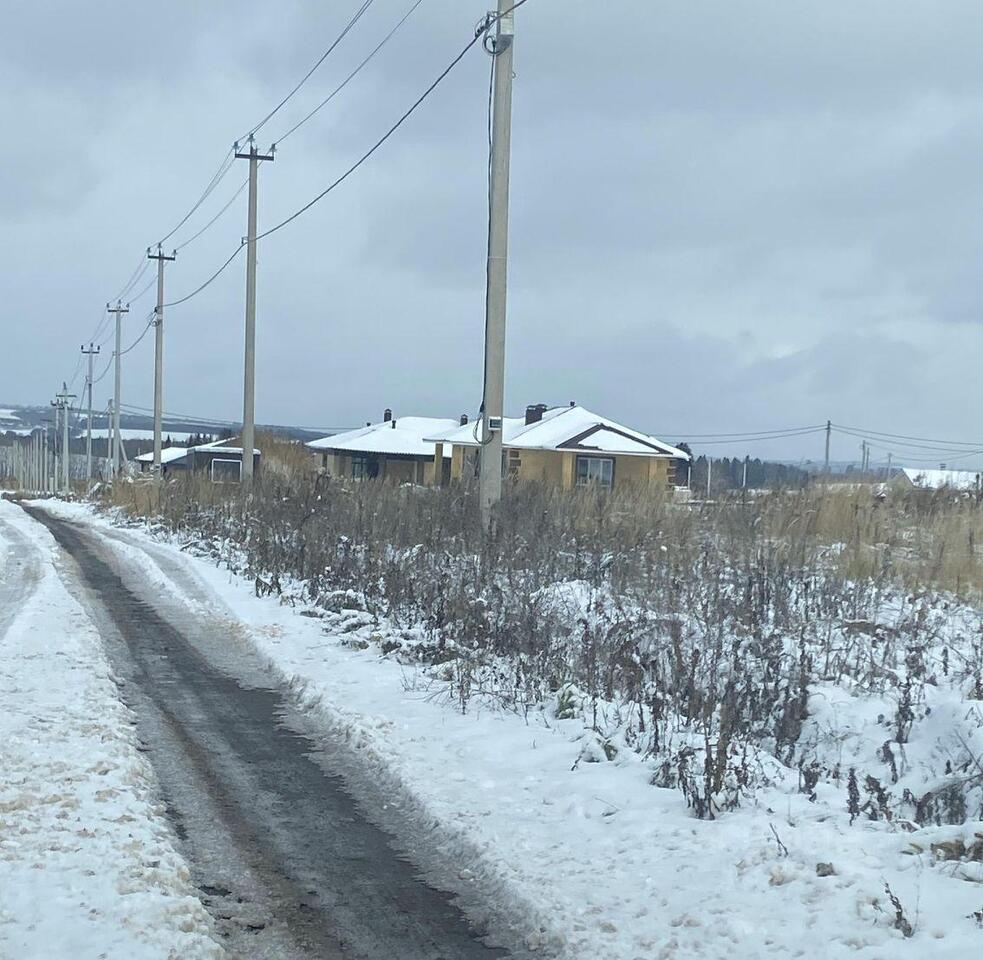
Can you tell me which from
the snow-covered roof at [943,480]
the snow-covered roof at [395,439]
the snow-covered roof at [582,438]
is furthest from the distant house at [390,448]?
the snow-covered roof at [943,480]

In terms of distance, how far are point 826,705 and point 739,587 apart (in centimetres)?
274

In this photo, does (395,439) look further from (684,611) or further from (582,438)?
(684,611)

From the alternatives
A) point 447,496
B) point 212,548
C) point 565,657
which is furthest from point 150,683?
point 212,548

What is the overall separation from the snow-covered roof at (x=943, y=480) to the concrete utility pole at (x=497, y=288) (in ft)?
16.7

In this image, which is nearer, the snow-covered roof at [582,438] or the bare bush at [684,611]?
the bare bush at [684,611]

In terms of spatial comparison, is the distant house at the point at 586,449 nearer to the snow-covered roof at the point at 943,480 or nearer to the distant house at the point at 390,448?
the distant house at the point at 390,448

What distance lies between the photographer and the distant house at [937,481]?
13727 millimetres

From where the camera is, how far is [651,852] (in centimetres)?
554

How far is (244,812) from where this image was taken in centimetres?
627

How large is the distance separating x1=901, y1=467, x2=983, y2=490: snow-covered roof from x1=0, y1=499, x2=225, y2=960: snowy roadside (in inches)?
377

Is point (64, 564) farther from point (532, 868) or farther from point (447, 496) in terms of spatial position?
point (532, 868)

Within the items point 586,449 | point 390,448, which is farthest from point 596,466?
point 390,448

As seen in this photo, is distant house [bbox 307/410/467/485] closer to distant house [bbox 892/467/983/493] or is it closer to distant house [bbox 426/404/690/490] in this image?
distant house [bbox 426/404/690/490]

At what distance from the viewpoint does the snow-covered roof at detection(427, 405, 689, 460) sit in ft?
161
